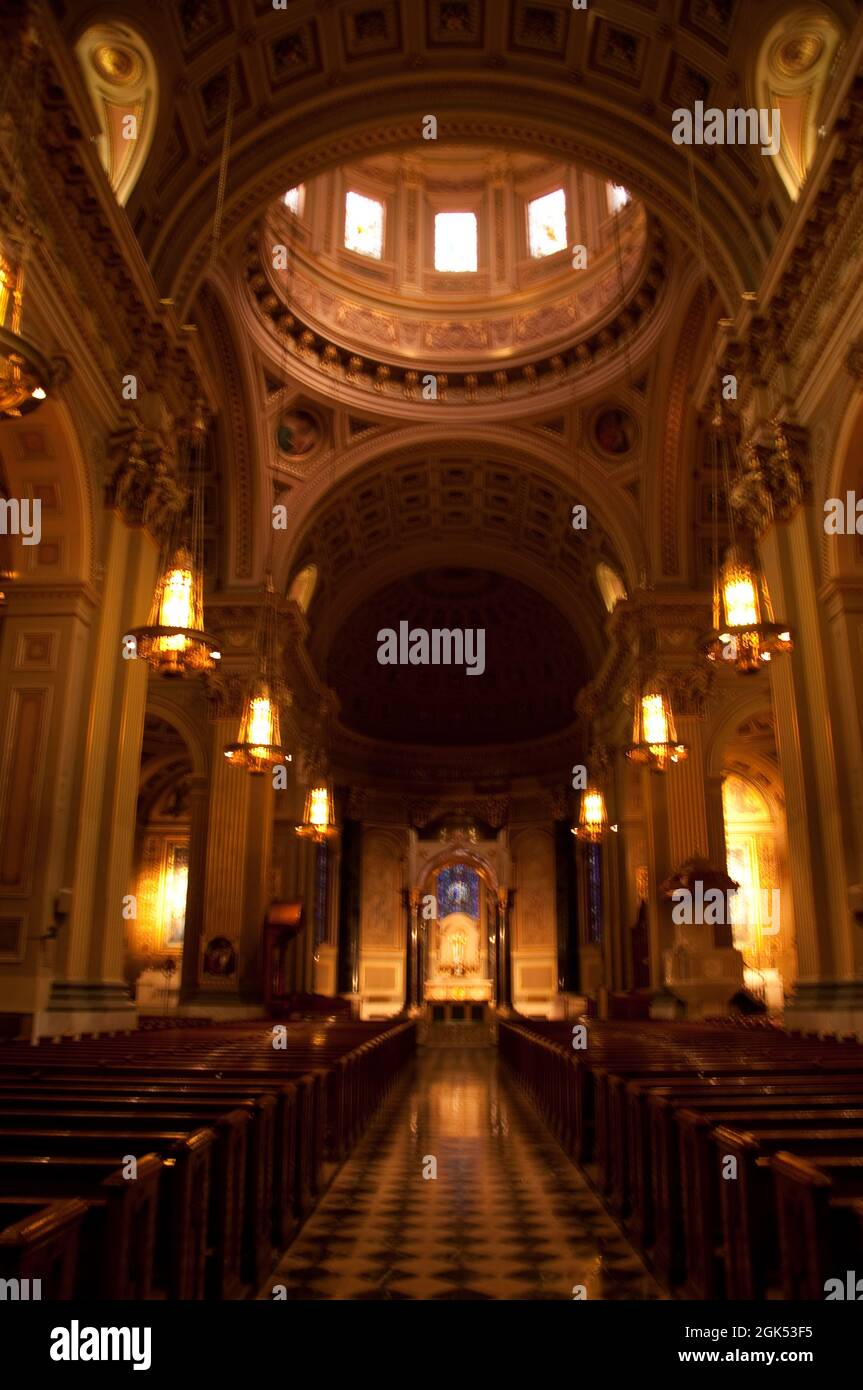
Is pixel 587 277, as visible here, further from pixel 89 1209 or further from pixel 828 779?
pixel 89 1209

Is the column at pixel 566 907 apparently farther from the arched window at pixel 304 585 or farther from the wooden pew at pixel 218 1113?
the wooden pew at pixel 218 1113

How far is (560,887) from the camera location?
1100 inches

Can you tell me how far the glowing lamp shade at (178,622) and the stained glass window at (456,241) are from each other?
53.2 feet

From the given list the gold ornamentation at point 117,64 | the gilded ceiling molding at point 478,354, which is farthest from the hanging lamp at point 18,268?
the gilded ceiling molding at point 478,354

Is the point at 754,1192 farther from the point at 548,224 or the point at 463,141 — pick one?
the point at 548,224

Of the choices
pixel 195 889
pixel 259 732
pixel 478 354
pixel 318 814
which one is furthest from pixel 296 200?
pixel 195 889

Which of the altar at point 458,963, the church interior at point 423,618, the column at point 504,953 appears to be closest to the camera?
the church interior at point 423,618

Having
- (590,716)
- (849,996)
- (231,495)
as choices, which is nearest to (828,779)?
(849,996)

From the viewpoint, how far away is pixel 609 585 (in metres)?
21.3

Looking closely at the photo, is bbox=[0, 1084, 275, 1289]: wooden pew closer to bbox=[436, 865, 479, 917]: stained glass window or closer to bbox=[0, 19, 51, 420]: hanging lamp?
bbox=[0, 19, 51, 420]: hanging lamp

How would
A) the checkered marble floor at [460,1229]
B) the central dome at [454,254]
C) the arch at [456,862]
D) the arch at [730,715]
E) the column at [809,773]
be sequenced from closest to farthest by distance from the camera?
1. the checkered marble floor at [460,1229]
2. the column at [809,773]
3. the arch at [730,715]
4. the central dome at [454,254]
5. the arch at [456,862]

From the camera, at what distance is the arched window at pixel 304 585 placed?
2083 cm

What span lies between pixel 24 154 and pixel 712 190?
7.96 m

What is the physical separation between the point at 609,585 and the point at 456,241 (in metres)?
8.48
